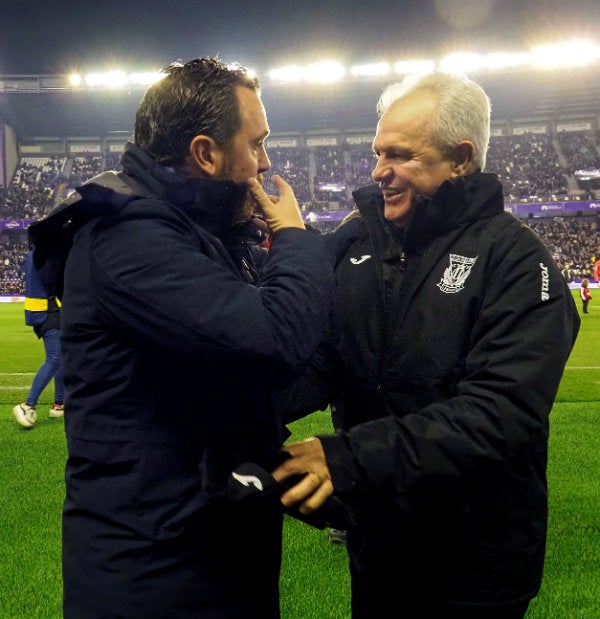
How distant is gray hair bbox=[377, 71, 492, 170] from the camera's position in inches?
79.0

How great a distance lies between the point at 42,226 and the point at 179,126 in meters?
0.43

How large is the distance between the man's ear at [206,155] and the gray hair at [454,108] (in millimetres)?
657

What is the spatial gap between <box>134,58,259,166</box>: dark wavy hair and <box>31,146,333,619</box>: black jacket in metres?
0.08

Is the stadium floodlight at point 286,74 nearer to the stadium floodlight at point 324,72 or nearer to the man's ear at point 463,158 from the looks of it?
the stadium floodlight at point 324,72

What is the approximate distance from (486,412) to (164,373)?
0.80 m

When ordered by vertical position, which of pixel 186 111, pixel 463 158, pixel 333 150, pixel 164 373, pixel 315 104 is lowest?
pixel 164 373

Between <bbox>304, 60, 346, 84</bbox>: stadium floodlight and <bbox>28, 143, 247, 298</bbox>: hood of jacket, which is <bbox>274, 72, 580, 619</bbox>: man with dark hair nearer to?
<bbox>28, 143, 247, 298</bbox>: hood of jacket

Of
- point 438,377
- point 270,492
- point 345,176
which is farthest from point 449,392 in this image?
point 345,176

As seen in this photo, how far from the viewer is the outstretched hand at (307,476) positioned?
1529mm

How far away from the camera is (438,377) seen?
1869mm

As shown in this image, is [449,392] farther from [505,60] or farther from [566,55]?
[505,60]

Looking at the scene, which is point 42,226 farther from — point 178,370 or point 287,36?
point 287,36

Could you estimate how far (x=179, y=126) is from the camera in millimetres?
1729

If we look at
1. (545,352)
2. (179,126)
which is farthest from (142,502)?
(545,352)
